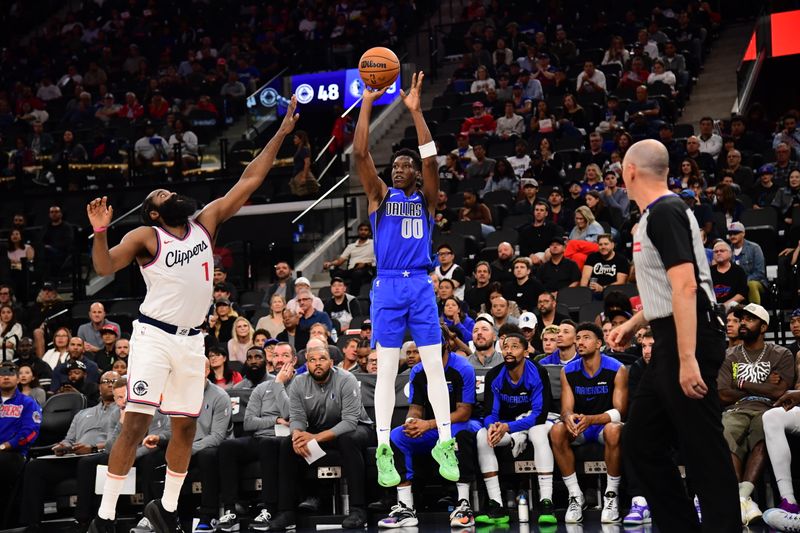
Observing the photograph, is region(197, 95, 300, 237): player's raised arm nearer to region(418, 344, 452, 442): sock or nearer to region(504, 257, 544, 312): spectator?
region(418, 344, 452, 442): sock

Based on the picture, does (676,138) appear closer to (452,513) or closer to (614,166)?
(614,166)

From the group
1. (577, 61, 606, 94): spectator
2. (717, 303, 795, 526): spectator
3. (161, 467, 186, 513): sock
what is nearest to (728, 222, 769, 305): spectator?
(717, 303, 795, 526): spectator

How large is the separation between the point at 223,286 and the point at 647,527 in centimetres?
738

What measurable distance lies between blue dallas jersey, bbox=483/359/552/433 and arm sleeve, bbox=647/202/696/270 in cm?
398

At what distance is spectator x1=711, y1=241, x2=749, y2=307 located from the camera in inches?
425

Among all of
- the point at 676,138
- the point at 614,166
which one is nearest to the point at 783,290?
the point at 614,166

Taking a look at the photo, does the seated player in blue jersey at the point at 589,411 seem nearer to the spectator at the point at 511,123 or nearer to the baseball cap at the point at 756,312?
the baseball cap at the point at 756,312

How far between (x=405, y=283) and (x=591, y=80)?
36.3 feet

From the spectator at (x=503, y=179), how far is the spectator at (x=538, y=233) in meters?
2.04

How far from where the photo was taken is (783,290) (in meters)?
11.5

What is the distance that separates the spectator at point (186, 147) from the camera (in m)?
→ 18.3

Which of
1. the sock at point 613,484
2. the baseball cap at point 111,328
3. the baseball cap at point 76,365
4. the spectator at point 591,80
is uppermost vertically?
the spectator at point 591,80

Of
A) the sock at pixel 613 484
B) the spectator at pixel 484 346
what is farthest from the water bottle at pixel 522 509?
the spectator at pixel 484 346

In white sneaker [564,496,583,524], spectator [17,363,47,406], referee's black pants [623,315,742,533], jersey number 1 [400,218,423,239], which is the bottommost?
white sneaker [564,496,583,524]
